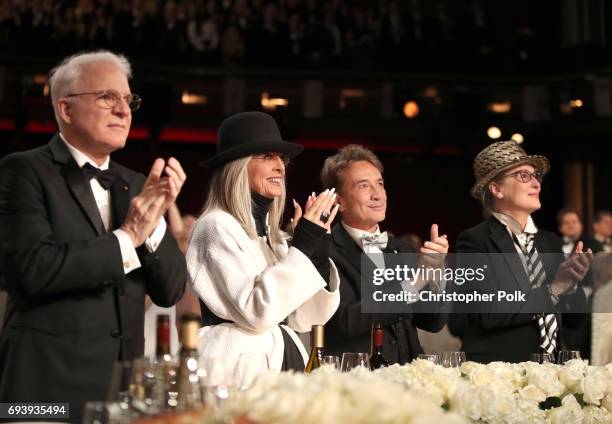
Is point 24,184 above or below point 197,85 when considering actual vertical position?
below

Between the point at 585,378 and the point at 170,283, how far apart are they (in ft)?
3.06

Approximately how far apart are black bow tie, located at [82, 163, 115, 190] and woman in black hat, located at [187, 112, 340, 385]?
0.38 m

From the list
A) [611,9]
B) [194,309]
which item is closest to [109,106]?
[194,309]

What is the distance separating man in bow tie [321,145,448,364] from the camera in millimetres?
2998

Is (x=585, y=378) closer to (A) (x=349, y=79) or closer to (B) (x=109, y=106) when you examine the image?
(B) (x=109, y=106)

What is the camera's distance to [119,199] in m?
2.29

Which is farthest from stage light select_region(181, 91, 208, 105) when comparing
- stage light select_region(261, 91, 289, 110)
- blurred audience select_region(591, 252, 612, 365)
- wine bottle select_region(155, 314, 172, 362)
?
wine bottle select_region(155, 314, 172, 362)

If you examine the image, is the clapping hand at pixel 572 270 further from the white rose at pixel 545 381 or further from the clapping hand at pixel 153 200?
the clapping hand at pixel 153 200

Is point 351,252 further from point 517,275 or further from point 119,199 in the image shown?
point 119,199

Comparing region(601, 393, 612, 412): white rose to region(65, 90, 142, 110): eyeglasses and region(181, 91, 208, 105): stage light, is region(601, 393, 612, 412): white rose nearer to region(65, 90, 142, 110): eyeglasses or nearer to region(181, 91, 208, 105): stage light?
region(65, 90, 142, 110): eyeglasses

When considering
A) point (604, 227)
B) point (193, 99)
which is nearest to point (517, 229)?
point (604, 227)

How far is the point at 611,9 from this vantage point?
11586mm

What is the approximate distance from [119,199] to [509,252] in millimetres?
1503

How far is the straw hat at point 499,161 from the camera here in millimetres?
3406
